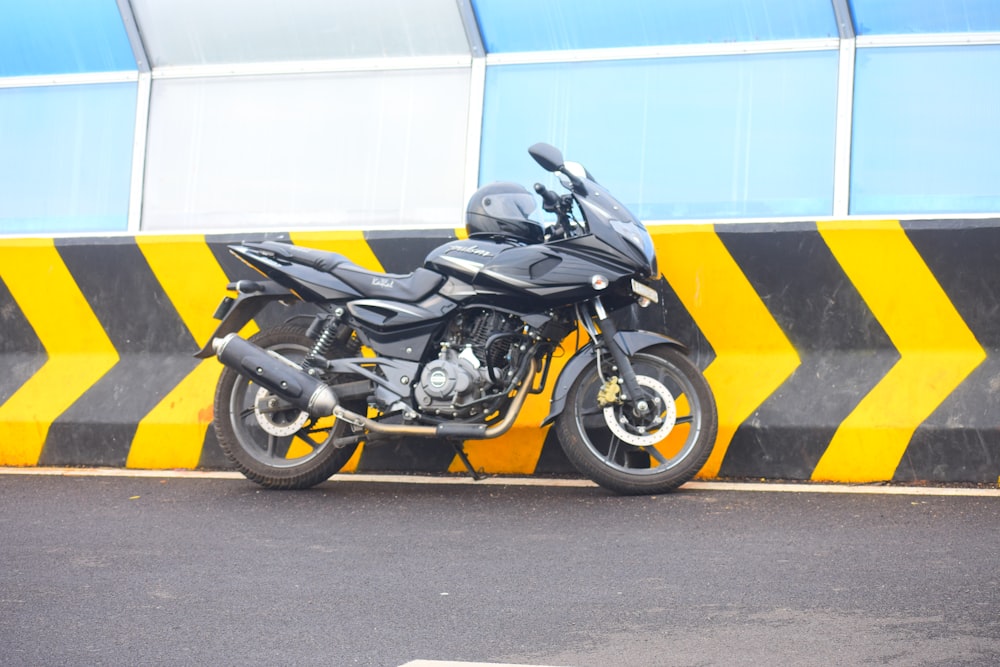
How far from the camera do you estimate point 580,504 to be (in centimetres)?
600

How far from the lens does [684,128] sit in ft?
24.6

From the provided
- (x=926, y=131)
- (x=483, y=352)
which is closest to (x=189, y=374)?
(x=483, y=352)

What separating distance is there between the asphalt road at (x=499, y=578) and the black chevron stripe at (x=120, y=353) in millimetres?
1019

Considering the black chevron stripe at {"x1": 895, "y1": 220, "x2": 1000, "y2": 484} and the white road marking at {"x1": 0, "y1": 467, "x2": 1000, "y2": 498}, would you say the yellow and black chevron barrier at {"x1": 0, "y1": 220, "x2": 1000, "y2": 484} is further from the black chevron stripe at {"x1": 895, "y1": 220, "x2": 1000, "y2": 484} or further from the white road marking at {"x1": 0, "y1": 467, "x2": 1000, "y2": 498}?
the white road marking at {"x1": 0, "y1": 467, "x2": 1000, "y2": 498}

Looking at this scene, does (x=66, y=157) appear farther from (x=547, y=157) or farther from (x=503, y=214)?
(x=547, y=157)

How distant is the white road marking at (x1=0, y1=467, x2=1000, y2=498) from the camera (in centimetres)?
608

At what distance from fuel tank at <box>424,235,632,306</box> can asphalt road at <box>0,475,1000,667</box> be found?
0.88 meters

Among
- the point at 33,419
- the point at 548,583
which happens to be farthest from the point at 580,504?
the point at 33,419

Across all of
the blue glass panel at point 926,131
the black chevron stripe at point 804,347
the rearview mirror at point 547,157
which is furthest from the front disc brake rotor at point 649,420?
the blue glass panel at point 926,131

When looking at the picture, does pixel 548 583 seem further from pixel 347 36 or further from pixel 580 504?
pixel 347 36

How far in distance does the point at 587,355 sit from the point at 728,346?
31.8 inches

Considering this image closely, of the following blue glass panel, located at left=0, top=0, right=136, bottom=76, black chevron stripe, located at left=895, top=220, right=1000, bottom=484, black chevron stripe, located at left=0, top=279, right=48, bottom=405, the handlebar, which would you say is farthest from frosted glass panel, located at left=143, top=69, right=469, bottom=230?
black chevron stripe, located at left=895, top=220, right=1000, bottom=484

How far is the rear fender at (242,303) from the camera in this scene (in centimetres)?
678

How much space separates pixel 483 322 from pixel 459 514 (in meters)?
1.07
